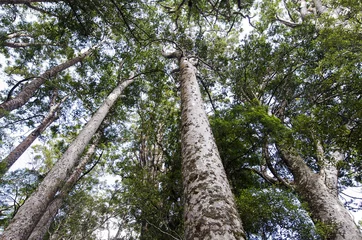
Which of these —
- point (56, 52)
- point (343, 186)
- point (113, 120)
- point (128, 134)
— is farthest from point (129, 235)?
point (56, 52)

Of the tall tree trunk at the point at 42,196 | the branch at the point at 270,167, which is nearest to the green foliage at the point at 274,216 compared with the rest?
the branch at the point at 270,167

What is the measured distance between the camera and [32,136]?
9289 millimetres

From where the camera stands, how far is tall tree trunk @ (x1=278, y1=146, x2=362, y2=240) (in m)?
4.63

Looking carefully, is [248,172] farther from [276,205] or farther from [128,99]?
[128,99]

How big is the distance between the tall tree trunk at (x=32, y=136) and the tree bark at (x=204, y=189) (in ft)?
23.1

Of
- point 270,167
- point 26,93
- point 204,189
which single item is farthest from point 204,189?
point 26,93

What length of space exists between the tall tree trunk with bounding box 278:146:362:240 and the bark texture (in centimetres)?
433

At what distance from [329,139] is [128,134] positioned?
938cm

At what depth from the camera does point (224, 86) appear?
33.7 feet

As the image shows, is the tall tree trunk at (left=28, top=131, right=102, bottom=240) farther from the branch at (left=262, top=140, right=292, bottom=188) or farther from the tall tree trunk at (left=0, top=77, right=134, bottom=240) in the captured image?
the branch at (left=262, top=140, right=292, bottom=188)

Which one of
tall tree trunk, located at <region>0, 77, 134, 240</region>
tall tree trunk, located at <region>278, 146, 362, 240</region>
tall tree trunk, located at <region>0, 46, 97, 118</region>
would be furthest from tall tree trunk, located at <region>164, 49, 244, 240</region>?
tall tree trunk, located at <region>0, 46, 97, 118</region>

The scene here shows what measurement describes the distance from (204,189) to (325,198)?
539cm

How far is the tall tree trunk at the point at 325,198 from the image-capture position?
4.63m

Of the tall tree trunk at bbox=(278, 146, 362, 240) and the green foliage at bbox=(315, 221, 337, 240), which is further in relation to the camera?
the tall tree trunk at bbox=(278, 146, 362, 240)
